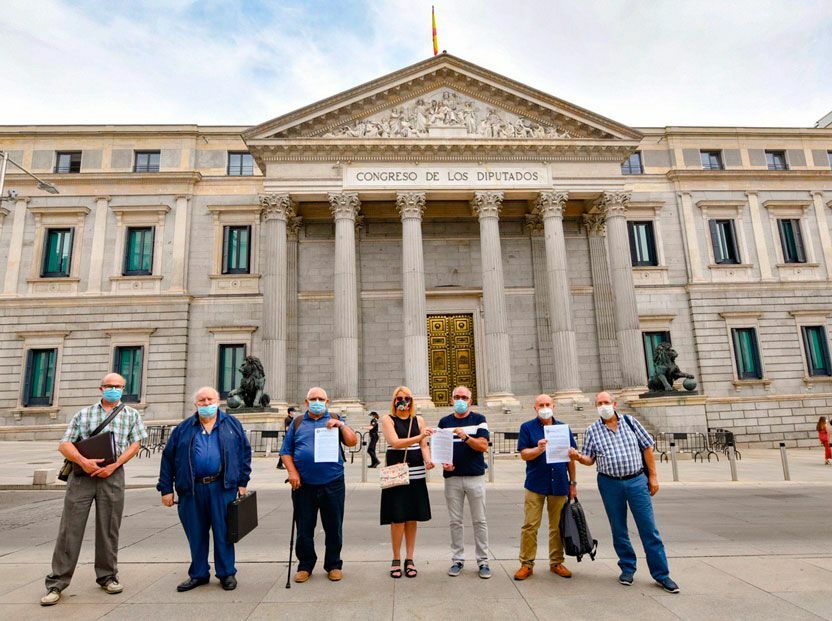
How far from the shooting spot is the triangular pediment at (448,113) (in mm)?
27047

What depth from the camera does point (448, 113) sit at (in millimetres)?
27891

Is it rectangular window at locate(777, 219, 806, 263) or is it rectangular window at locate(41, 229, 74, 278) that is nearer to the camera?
rectangular window at locate(41, 229, 74, 278)

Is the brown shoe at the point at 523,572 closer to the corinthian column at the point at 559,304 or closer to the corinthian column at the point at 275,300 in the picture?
the corinthian column at the point at 559,304

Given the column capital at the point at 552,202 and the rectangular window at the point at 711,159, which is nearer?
the column capital at the point at 552,202

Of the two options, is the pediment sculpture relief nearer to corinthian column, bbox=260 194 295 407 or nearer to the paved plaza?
corinthian column, bbox=260 194 295 407

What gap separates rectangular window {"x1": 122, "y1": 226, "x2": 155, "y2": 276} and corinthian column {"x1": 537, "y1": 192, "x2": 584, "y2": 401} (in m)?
20.9

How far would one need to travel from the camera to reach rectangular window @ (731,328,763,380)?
30516 millimetres

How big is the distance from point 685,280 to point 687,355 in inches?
171

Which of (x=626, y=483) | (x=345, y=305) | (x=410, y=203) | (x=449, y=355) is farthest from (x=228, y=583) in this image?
(x=449, y=355)

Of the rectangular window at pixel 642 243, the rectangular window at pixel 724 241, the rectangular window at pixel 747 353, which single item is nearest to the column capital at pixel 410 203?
the rectangular window at pixel 642 243

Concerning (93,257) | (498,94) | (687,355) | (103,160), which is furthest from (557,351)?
(103,160)

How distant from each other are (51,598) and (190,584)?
1233mm

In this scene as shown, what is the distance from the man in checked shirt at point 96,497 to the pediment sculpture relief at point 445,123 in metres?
23.3

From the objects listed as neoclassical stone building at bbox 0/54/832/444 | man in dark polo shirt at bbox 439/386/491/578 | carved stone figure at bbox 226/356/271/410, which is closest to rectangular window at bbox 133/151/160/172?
neoclassical stone building at bbox 0/54/832/444
